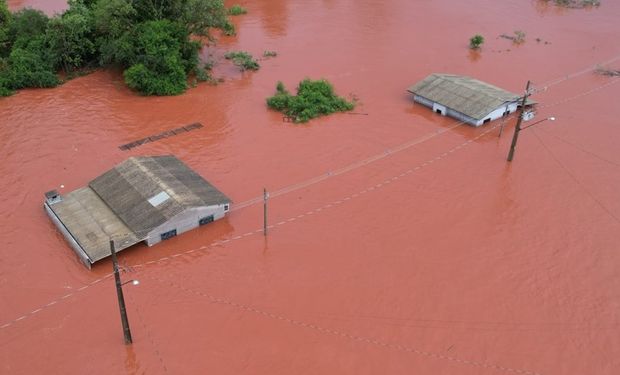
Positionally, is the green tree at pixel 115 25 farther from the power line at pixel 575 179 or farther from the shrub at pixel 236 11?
the power line at pixel 575 179

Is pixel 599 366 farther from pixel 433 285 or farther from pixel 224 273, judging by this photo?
pixel 224 273

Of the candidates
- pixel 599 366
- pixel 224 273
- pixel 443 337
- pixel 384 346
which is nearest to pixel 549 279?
pixel 599 366

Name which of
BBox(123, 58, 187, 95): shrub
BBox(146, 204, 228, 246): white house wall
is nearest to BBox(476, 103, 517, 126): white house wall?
BBox(146, 204, 228, 246): white house wall

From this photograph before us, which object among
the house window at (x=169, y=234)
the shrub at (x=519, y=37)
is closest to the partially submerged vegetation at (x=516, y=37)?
the shrub at (x=519, y=37)

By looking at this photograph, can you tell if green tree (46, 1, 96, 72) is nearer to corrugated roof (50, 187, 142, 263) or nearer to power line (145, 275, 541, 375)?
corrugated roof (50, 187, 142, 263)

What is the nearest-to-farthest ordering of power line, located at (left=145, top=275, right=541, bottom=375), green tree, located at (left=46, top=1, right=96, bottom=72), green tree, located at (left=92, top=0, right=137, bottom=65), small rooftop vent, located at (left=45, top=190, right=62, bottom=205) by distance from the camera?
power line, located at (left=145, top=275, right=541, bottom=375), small rooftop vent, located at (left=45, top=190, right=62, bottom=205), green tree, located at (left=92, top=0, right=137, bottom=65), green tree, located at (left=46, top=1, right=96, bottom=72)

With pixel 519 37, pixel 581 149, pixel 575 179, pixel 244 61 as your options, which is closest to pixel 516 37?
pixel 519 37
